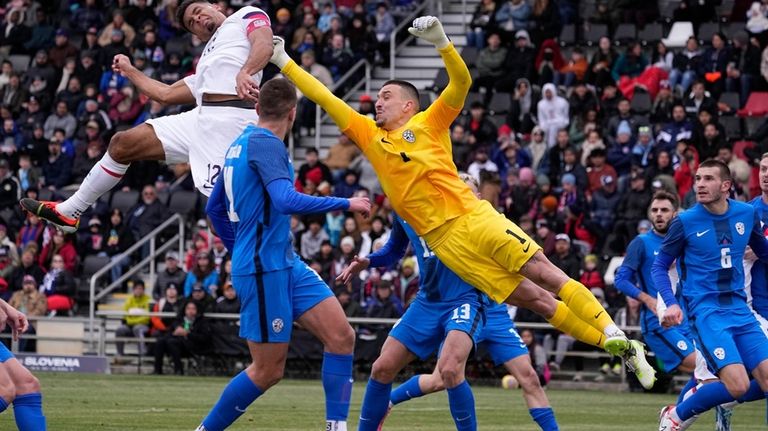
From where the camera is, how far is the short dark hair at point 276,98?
33.5 feet

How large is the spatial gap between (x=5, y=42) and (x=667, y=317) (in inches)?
1051

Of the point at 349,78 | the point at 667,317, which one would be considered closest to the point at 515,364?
the point at 667,317

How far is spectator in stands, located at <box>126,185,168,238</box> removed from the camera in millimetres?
28703

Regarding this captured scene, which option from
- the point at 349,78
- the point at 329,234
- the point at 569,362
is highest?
the point at 349,78

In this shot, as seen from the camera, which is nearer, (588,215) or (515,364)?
(515,364)

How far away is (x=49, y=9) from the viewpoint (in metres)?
36.2

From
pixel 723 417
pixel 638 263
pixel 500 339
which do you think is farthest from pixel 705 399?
pixel 638 263

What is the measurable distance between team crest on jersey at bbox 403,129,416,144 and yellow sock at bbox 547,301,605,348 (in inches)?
65.3

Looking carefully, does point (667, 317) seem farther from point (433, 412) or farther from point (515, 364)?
point (433, 412)

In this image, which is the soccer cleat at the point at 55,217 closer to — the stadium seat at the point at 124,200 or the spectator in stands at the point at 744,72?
the spectator in stands at the point at 744,72

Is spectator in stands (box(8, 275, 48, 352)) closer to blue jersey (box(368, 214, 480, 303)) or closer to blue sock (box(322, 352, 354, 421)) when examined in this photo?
blue jersey (box(368, 214, 480, 303))

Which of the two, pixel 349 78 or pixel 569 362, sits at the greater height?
pixel 349 78

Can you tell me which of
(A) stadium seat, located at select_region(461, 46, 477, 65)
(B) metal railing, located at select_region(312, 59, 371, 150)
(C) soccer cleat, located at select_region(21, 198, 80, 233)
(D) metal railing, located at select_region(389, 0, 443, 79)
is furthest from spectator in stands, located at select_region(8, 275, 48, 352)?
(C) soccer cleat, located at select_region(21, 198, 80, 233)

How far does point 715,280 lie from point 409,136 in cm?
302
